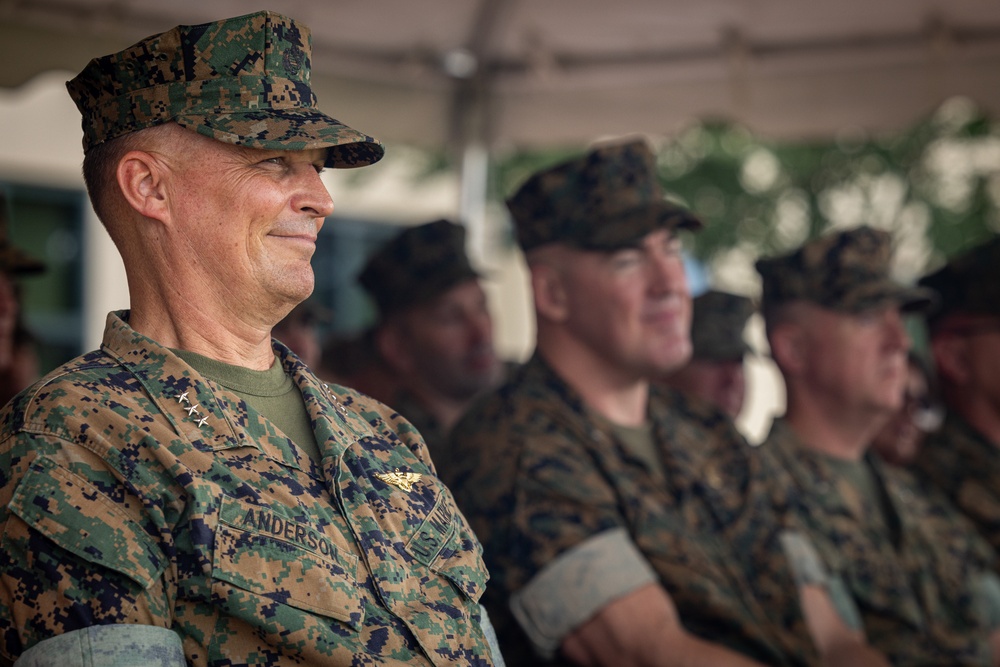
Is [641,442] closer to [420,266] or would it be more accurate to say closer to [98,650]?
[420,266]

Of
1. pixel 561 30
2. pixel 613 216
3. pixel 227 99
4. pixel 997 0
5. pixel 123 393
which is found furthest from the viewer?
pixel 561 30

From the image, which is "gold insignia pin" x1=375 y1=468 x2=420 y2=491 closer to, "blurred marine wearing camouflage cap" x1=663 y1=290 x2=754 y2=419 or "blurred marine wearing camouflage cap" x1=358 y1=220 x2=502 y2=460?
"blurred marine wearing camouflage cap" x1=358 y1=220 x2=502 y2=460

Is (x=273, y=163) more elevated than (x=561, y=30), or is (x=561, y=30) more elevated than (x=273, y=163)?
(x=561, y=30)

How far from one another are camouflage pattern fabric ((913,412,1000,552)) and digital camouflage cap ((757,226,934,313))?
2.44ft

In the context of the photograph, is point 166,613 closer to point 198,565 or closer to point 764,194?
point 198,565

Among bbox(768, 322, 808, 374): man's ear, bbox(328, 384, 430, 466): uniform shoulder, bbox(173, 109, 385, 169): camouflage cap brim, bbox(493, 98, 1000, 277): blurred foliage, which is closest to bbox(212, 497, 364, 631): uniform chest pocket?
bbox(328, 384, 430, 466): uniform shoulder

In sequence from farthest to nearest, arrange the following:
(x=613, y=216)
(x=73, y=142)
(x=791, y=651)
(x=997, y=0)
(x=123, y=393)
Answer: (x=73, y=142), (x=997, y=0), (x=613, y=216), (x=791, y=651), (x=123, y=393)

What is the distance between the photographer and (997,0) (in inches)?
212

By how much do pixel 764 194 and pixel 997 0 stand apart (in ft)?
28.0

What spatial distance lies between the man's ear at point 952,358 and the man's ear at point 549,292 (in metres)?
2.27

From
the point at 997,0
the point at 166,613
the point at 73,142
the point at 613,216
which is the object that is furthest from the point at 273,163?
the point at 73,142

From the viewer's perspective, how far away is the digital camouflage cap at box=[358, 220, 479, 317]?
565 centimetres

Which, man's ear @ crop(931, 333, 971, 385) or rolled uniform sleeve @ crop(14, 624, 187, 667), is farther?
man's ear @ crop(931, 333, 971, 385)

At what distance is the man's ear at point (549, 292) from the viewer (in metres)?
4.16
